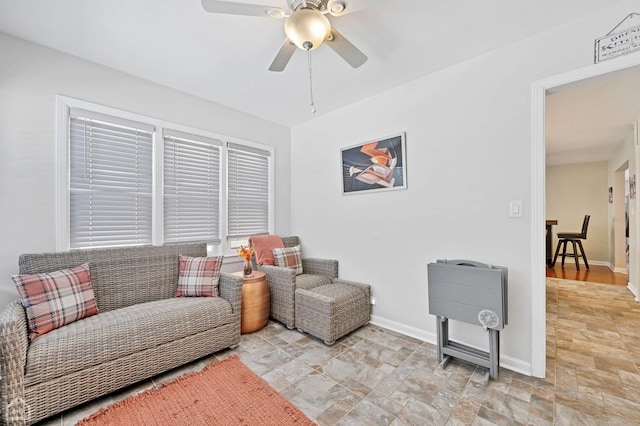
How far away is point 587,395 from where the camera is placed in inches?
68.8

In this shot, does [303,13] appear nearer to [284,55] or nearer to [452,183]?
[284,55]

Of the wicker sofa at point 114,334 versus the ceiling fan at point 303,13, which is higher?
the ceiling fan at point 303,13

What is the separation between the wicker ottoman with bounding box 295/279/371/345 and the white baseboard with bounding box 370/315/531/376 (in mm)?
160

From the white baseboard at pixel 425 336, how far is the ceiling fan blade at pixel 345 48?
2.44 meters

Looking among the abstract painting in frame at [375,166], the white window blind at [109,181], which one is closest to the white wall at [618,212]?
the abstract painting in frame at [375,166]

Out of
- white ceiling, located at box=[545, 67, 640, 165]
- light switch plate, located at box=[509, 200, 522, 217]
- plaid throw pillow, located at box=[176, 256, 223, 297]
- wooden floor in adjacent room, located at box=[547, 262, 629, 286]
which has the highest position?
white ceiling, located at box=[545, 67, 640, 165]

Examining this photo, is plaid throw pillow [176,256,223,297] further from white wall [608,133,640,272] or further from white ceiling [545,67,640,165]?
white wall [608,133,640,272]

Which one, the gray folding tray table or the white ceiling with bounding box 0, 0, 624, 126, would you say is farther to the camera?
the gray folding tray table

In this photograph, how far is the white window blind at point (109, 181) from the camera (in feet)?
7.56

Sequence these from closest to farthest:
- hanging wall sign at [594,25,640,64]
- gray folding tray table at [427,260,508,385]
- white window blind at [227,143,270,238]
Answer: hanging wall sign at [594,25,640,64] < gray folding tray table at [427,260,508,385] < white window blind at [227,143,270,238]

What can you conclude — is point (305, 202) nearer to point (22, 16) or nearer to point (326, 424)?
point (326, 424)

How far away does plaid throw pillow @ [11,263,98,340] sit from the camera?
1710mm

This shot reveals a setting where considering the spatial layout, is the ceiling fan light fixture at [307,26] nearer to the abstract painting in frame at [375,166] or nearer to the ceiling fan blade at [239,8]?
the ceiling fan blade at [239,8]

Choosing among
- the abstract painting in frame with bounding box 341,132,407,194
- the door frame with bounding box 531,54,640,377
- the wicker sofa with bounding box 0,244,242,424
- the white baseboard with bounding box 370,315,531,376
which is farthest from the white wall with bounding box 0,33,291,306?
the door frame with bounding box 531,54,640,377
